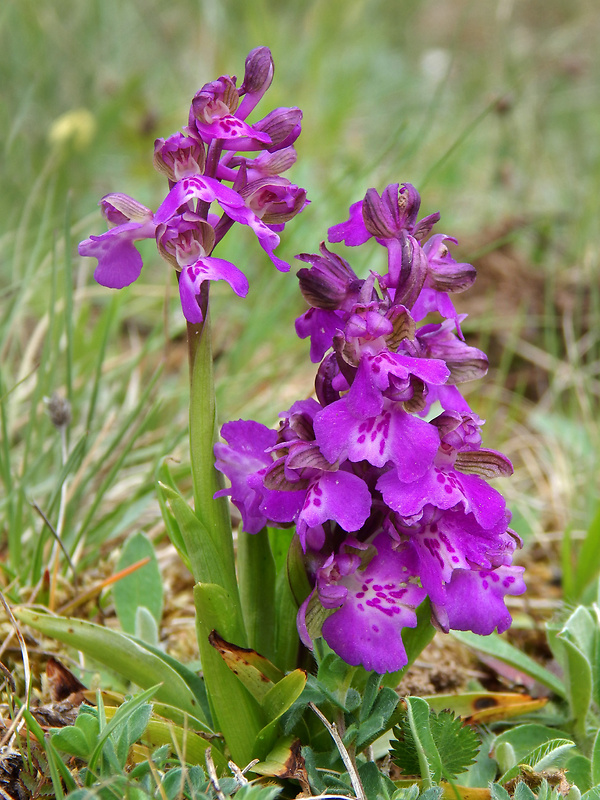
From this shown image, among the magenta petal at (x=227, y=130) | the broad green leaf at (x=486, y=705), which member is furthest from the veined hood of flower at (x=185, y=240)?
the broad green leaf at (x=486, y=705)

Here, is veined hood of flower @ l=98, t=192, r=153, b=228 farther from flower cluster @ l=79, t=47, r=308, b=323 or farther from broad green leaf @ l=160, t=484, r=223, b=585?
broad green leaf @ l=160, t=484, r=223, b=585

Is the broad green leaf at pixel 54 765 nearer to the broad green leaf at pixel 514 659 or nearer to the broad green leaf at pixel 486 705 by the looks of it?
the broad green leaf at pixel 486 705

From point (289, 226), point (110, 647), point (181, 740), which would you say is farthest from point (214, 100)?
point (289, 226)

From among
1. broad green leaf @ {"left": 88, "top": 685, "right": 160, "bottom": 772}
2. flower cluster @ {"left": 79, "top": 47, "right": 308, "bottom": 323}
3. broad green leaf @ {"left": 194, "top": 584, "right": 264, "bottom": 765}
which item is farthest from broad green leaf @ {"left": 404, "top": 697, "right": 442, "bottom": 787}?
flower cluster @ {"left": 79, "top": 47, "right": 308, "bottom": 323}

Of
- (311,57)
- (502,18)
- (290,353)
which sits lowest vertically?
(290,353)

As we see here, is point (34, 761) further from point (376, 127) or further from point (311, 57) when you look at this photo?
point (376, 127)

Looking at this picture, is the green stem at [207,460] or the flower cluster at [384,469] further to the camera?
the green stem at [207,460]

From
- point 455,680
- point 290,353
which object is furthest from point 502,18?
point 455,680
